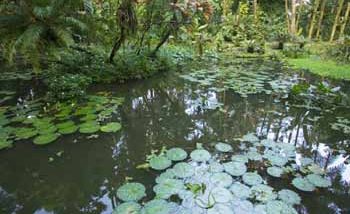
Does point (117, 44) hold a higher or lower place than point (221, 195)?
higher

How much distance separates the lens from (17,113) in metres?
3.93

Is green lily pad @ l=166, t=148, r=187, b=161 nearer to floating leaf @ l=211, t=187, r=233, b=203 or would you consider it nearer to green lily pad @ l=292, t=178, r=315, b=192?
floating leaf @ l=211, t=187, r=233, b=203

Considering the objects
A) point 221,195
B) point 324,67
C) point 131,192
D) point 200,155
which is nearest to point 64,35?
point 200,155

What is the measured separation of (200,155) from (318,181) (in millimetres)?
1051

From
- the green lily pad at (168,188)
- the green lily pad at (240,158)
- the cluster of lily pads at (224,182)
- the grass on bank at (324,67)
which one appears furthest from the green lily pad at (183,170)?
the grass on bank at (324,67)

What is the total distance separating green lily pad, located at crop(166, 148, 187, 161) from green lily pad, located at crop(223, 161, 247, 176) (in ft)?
1.36

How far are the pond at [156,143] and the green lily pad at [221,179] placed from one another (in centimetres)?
37

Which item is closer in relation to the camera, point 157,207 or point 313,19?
point 157,207

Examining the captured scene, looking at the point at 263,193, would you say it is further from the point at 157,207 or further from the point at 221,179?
the point at 157,207

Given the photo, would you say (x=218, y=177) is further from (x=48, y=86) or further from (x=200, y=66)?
(x=200, y=66)

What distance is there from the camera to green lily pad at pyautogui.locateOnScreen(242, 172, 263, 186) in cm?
244

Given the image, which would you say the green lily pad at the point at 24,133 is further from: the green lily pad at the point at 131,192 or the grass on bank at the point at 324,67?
the grass on bank at the point at 324,67

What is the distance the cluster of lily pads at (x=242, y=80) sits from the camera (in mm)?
5164

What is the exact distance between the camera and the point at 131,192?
2.30 m
